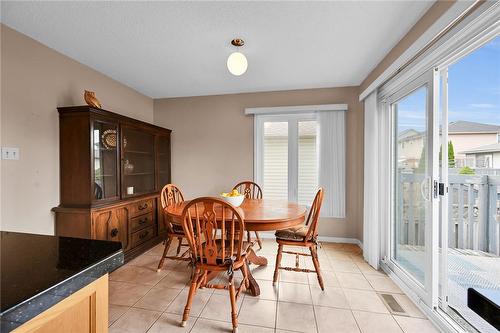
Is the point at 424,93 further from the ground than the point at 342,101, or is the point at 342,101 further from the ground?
the point at 342,101

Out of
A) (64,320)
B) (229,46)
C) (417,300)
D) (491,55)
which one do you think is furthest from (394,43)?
(64,320)

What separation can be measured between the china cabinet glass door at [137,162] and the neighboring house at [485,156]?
3.35 m

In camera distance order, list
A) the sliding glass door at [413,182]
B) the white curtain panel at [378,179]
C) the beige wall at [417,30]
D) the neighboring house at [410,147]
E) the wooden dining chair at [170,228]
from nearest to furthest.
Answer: the beige wall at [417,30] < the sliding glass door at [413,182] < the neighboring house at [410,147] < the wooden dining chair at [170,228] < the white curtain panel at [378,179]

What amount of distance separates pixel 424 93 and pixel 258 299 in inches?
92.0

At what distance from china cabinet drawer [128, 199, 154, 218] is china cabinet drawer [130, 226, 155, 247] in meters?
0.24

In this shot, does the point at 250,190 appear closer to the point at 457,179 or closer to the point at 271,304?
the point at 271,304

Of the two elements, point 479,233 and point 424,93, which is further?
point 424,93

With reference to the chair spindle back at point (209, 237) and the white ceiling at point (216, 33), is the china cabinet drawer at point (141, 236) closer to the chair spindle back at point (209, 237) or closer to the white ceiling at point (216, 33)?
the chair spindle back at point (209, 237)

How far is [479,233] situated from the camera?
5.07 feet

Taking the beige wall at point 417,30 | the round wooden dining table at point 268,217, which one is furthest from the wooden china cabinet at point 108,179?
the beige wall at point 417,30

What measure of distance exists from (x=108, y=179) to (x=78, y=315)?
230 cm

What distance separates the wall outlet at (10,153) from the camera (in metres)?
1.84

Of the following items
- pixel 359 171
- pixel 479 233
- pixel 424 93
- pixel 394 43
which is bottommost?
pixel 479 233

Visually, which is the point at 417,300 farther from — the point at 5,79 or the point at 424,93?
the point at 5,79
